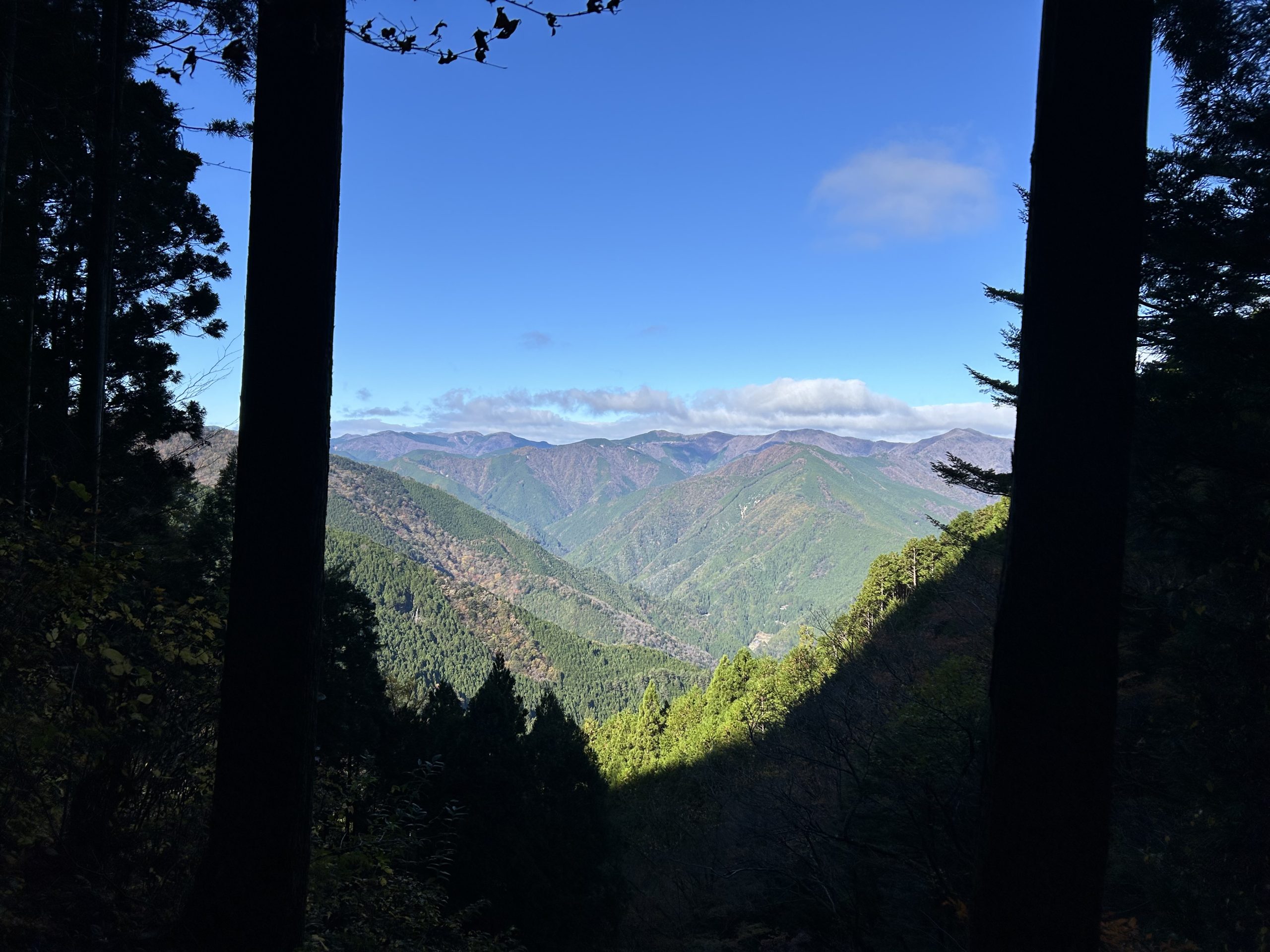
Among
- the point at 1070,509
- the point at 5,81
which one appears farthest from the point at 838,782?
the point at 5,81

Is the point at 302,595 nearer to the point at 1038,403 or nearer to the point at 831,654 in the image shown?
the point at 1038,403

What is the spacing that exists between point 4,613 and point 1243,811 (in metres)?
9.75

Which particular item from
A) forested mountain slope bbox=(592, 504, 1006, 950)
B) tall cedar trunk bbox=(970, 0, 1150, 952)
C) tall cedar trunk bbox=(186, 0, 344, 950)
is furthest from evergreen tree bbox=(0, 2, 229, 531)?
forested mountain slope bbox=(592, 504, 1006, 950)

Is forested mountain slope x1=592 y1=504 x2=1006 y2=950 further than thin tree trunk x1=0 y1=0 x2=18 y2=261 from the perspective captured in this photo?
Yes

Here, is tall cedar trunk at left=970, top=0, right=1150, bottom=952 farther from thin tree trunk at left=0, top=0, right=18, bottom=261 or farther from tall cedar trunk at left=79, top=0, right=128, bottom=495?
tall cedar trunk at left=79, top=0, right=128, bottom=495

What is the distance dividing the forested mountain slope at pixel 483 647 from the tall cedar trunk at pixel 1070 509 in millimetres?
135151

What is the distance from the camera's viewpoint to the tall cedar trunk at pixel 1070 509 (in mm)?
2275

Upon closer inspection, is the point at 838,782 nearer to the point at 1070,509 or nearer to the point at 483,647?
the point at 1070,509

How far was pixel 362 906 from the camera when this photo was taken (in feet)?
17.7

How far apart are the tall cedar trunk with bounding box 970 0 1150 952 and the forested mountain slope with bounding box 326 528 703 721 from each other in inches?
5321

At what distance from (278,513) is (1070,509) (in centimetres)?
306

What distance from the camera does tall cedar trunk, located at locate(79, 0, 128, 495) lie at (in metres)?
8.02

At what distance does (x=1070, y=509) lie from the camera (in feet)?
7.56

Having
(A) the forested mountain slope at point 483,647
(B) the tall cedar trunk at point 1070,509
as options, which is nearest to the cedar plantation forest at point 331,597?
(B) the tall cedar trunk at point 1070,509
